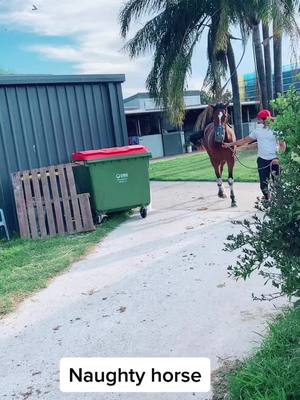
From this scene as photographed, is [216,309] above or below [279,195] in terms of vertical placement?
below

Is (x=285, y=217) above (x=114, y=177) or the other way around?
above

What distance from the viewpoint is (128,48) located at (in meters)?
20.0

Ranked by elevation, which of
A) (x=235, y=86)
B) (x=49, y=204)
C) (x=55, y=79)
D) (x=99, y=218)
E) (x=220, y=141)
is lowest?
(x=99, y=218)

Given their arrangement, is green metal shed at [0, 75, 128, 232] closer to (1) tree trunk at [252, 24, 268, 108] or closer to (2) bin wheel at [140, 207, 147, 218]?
(2) bin wheel at [140, 207, 147, 218]

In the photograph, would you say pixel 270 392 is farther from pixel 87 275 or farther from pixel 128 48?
pixel 128 48

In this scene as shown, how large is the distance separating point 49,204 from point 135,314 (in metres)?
4.21

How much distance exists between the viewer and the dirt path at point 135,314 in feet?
10.7

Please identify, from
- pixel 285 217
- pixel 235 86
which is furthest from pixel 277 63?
pixel 285 217

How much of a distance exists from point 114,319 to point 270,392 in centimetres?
180

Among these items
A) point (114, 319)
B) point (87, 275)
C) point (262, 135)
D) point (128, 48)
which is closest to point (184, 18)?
point (128, 48)

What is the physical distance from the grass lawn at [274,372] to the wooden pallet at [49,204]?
528 centimetres

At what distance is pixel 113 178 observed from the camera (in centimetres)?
812
